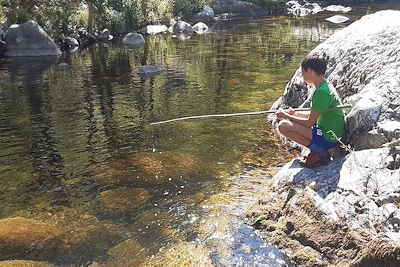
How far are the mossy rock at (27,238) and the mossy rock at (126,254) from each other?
2.97ft

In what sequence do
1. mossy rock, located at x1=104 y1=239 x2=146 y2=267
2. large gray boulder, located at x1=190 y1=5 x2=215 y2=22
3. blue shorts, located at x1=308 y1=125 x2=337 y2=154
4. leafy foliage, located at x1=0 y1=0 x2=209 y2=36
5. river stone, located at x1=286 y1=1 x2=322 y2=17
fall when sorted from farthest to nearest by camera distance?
1. river stone, located at x1=286 y1=1 x2=322 y2=17
2. large gray boulder, located at x1=190 y1=5 x2=215 y2=22
3. leafy foliage, located at x1=0 y1=0 x2=209 y2=36
4. blue shorts, located at x1=308 y1=125 x2=337 y2=154
5. mossy rock, located at x1=104 y1=239 x2=146 y2=267

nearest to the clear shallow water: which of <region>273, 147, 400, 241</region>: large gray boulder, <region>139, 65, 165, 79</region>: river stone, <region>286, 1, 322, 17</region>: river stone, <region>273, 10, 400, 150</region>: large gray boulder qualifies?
<region>139, 65, 165, 79</region>: river stone

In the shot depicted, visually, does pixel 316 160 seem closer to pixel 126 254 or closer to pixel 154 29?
pixel 126 254

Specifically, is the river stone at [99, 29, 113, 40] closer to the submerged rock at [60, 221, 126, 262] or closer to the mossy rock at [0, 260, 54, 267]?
the submerged rock at [60, 221, 126, 262]

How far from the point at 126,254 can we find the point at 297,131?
10.8 feet

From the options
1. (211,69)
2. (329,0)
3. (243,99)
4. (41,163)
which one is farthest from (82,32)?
(329,0)

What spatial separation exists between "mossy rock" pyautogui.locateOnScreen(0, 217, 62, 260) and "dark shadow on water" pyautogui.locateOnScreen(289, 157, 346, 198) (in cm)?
Result: 376

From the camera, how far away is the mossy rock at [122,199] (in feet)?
26.5

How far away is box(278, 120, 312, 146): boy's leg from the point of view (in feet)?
25.2

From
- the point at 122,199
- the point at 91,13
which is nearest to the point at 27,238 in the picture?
the point at 122,199

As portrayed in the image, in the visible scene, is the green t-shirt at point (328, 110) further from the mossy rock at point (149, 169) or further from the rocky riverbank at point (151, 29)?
the rocky riverbank at point (151, 29)

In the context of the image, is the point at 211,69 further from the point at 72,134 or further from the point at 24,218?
the point at 24,218

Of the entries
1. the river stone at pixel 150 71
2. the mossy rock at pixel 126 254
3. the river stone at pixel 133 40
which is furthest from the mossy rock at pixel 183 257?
the river stone at pixel 133 40

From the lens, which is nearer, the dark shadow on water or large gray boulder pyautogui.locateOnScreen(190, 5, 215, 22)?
the dark shadow on water
